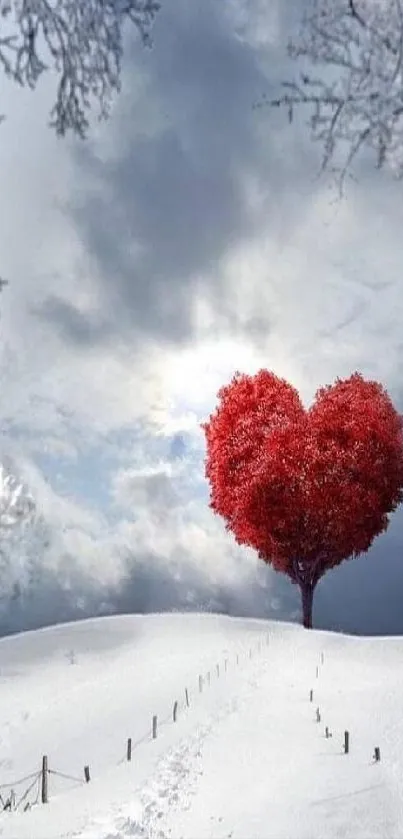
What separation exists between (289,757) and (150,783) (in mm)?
2296

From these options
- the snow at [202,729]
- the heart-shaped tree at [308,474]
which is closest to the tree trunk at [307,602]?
the heart-shaped tree at [308,474]

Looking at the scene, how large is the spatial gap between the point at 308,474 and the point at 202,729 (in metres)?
11.4

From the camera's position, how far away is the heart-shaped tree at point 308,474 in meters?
23.5

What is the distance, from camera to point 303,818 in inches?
329

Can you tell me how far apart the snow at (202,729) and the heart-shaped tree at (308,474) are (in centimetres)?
285

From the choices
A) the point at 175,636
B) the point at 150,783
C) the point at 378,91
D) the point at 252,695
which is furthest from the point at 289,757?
the point at 175,636

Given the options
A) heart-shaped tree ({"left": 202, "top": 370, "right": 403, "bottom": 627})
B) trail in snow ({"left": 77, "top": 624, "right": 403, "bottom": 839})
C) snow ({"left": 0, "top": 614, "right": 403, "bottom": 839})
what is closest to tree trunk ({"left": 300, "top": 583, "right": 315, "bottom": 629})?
heart-shaped tree ({"left": 202, "top": 370, "right": 403, "bottom": 627})

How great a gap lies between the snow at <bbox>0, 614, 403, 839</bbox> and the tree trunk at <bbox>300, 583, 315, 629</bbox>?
3.10 feet

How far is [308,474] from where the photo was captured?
921 inches

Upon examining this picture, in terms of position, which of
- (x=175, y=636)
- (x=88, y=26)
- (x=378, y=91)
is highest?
(x=88, y=26)

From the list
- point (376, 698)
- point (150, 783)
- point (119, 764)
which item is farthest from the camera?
point (376, 698)

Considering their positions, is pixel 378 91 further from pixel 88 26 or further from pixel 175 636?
pixel 175 636

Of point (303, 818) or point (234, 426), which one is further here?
point (234, 426)

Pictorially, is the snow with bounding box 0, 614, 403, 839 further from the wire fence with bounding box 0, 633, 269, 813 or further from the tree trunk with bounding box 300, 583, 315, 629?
the tree trunk with bounding box 300, 583, 315, 629
